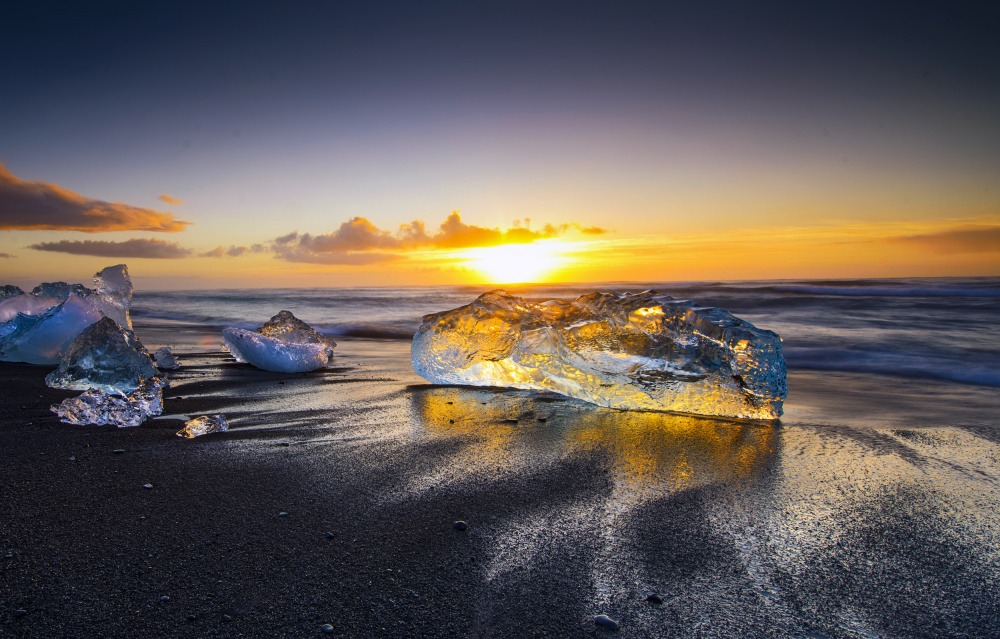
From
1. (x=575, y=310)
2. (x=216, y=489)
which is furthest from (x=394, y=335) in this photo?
(x=216, y=489)

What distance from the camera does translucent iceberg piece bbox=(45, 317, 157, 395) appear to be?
3.24 meters

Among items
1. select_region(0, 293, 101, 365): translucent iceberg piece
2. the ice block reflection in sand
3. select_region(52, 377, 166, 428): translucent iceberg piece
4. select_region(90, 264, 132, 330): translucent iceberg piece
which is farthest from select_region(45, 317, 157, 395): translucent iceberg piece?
select_region(90, 264, 132, 330): translucent iceberg piece

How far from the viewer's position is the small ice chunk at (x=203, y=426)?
242 cm

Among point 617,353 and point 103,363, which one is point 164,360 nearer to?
point 103,363

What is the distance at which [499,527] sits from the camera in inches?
60.5

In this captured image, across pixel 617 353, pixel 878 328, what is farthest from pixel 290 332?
pixel 878 328

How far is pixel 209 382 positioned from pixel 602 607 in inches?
143

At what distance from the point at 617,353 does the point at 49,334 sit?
176 inches

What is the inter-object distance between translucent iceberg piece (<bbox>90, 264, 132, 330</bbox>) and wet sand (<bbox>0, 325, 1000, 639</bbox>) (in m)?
2.50

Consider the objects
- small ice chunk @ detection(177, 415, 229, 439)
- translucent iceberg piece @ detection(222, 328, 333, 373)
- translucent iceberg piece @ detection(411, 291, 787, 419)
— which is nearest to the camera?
small ice chunk @ detection(177, 415, 229, 439)

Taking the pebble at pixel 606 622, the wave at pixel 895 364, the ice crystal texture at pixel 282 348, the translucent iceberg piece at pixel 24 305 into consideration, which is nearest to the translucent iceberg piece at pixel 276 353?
the ice crystal texture at pixel 282 348

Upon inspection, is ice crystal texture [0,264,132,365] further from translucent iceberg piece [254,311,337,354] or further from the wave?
the wave

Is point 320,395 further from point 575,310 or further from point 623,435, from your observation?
point 623,435

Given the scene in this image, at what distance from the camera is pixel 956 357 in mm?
5910
